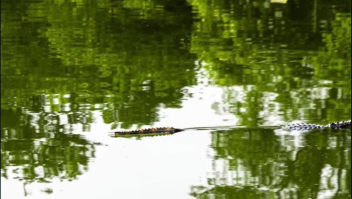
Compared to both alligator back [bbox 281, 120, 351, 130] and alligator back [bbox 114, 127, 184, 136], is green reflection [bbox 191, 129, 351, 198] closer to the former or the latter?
alligator back [bbox 281, 120, 351, 130]

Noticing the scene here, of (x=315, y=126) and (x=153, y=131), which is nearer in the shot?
(x=153, y=131)

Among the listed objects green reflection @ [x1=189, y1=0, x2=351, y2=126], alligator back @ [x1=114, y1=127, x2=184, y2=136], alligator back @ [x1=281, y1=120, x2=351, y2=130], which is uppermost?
green reflection @ [x1=189, y1=0, x2=351, y2=126]

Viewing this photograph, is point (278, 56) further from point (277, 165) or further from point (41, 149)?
point (41, 149)

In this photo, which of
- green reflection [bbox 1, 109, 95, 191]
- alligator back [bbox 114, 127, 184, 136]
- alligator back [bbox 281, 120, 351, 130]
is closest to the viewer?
green reflection [bbox 1, 109, 95, 191]

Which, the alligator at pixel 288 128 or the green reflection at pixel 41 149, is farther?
the alligator at pixel 288 128

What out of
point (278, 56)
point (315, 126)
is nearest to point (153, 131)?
point (315, 126)

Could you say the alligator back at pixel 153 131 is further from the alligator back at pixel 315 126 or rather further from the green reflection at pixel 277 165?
the alligator back at pixel 315 126

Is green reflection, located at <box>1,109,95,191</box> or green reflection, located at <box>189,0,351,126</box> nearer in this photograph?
green reflection, located at <box>1,109,95,191</box>

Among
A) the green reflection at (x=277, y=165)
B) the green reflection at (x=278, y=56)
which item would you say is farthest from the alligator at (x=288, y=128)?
the green reflection at (x=278, y=56)

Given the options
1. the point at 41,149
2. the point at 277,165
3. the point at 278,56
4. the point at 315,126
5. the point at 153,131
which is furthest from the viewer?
the point at 278,56

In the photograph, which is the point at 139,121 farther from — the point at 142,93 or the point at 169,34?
the point at 169,34

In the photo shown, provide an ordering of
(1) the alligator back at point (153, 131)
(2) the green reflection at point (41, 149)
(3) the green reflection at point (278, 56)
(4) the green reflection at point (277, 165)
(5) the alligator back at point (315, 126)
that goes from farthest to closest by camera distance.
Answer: (3) the green reflection at point (278, 56)
(5) the alligator back at point (315, 126)
(1) the alligator back at point (153, 131)
(2) the green reflection at point (41, 149)
(4) the green reflection at point (277, 165)

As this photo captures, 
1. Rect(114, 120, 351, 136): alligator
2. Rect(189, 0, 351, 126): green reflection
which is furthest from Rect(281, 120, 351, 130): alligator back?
Rect(189, 0, 351, 126): green reflection

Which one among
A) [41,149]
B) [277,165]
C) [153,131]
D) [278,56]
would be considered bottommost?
[277,165]
